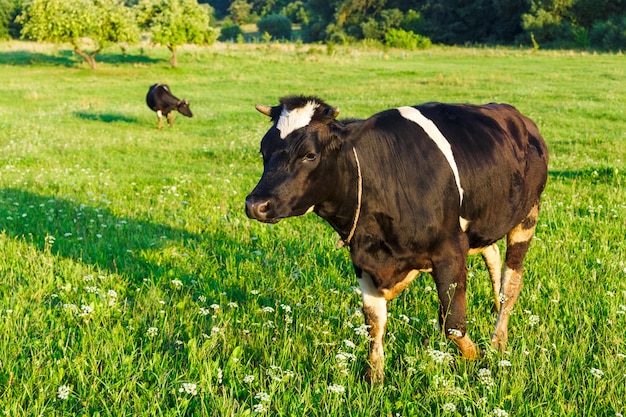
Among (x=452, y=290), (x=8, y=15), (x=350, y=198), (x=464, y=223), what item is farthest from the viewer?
(x=8, y=15)

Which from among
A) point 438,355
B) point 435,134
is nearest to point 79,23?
point 435,134

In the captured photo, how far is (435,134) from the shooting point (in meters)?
4.30

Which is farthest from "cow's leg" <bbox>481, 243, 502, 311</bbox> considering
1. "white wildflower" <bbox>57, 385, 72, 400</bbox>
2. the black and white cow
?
"white wildflower" <bbox>57, 385, 72, 400</bbox>

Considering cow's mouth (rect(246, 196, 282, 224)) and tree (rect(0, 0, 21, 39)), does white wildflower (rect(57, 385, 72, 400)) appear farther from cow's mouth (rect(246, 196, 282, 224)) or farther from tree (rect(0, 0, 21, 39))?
tree (rect(0, 0, 21, 39))

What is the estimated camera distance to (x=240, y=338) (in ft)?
14.5

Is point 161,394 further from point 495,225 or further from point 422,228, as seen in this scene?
point 495,225

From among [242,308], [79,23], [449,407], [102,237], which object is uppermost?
[79,23]

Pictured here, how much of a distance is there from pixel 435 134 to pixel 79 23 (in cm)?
4343

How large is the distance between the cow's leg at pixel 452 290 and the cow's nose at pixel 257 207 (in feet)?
4.36

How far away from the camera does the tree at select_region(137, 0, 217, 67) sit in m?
43.5

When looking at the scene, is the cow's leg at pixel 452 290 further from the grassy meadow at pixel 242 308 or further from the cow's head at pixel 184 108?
the cow's head at pixel 184 108

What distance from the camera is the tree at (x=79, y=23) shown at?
41.7 m

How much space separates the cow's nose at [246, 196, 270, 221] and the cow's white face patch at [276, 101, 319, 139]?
1.61 ft

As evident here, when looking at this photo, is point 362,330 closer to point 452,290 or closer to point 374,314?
point 374,314
